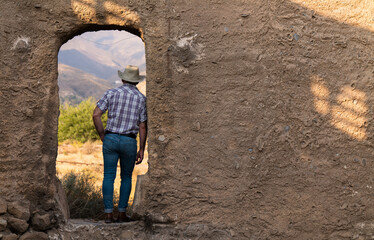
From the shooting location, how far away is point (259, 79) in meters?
3.44

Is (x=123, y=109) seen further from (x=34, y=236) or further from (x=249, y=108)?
(x=34, y=236)

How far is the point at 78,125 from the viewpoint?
14.4 m

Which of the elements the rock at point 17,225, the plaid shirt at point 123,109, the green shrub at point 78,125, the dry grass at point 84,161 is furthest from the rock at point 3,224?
the green shrub at point 78,125

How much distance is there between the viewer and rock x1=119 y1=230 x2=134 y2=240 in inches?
139

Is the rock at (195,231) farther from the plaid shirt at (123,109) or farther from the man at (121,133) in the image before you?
the plaid shirt at (123,109)

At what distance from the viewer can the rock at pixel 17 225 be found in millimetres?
3357

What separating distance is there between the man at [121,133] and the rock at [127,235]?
237 millimetres

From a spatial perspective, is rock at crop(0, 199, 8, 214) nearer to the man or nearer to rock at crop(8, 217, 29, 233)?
rock at crop(8, 217, 29, 233)

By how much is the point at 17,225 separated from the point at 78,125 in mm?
11304

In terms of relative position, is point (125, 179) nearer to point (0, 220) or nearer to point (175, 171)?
point (175, 171)

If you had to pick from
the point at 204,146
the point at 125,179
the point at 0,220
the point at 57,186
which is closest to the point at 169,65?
the point at 204,146

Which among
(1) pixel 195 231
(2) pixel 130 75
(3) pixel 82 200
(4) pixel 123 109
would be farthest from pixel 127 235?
(3) pixel 82 200

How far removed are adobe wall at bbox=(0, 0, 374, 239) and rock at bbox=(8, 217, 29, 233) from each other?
0.09m

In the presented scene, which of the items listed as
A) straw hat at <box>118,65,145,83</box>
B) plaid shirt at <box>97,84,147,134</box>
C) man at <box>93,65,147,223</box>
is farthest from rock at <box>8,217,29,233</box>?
straw hat at <box>118,65,145,83</box>
